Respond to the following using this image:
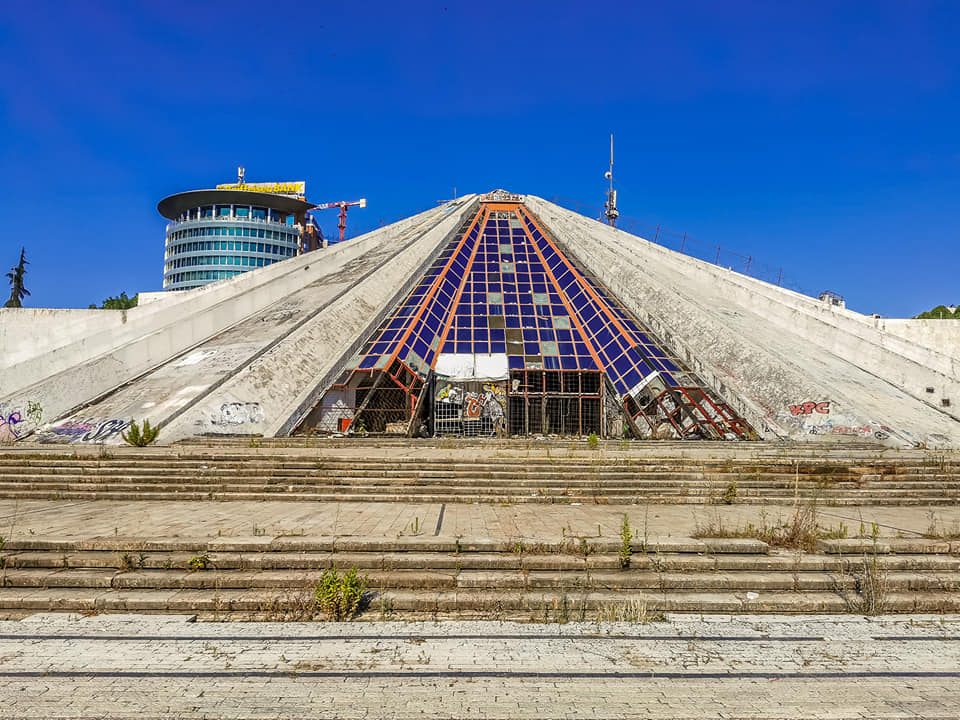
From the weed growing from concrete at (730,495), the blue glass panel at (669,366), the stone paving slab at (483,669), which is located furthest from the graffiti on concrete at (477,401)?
the stone paving slab at (483,669)

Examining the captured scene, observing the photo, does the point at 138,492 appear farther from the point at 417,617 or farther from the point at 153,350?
the point at 153,350

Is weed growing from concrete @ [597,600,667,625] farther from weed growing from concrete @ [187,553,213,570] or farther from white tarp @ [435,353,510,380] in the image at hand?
white tarp @ [435,353,510,380]

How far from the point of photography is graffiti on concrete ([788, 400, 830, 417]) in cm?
1539

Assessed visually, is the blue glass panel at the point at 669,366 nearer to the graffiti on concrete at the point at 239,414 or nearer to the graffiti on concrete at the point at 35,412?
the graffiti on concrete at the point at 239,414

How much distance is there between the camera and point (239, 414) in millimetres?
14891

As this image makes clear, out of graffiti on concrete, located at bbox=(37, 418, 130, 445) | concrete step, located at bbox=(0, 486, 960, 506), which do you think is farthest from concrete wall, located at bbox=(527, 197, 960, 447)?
graffiti on concrete, located at bbox=(37, 418, 130, 445)

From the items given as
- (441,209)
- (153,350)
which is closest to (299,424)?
(153,350)

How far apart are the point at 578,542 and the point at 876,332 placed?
20.8 meters

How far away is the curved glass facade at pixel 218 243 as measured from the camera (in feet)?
291

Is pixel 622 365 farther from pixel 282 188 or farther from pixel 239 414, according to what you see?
pixel 282 188

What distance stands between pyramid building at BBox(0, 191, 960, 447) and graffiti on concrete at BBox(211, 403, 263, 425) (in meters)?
0.04

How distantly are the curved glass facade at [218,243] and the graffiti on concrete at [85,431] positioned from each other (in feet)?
257

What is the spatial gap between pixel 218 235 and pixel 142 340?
78.8m

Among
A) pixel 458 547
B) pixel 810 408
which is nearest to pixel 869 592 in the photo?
pixel 458 547
